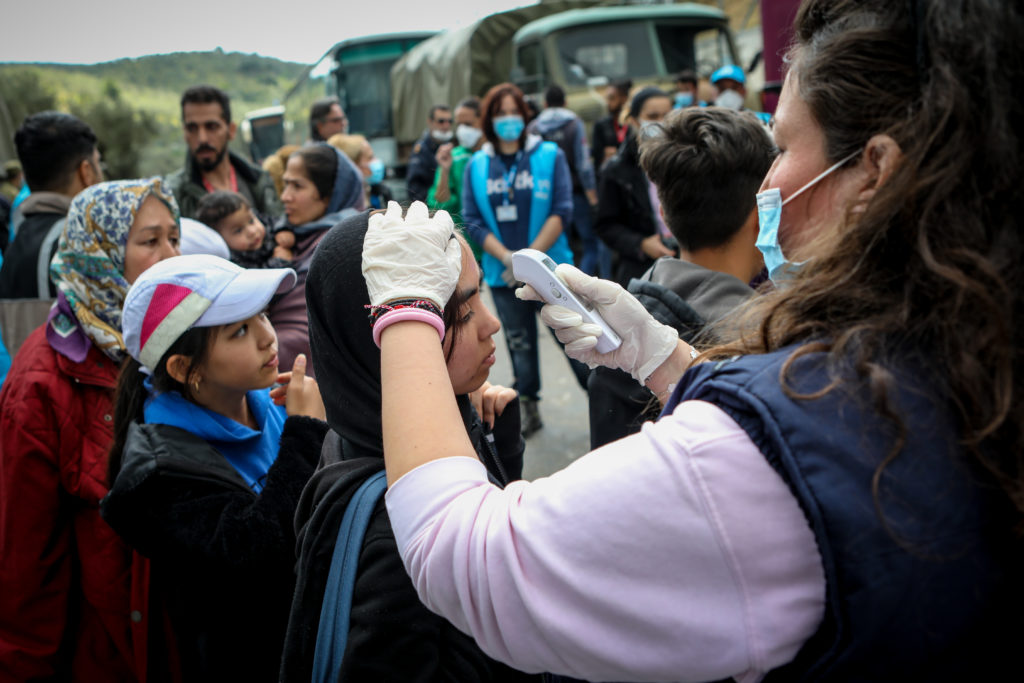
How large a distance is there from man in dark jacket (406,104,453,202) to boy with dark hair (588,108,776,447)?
583cm

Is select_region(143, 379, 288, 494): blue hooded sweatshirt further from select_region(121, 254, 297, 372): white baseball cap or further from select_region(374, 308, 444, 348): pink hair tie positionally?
select_region(374, 308, 444, 348): pink hair tie

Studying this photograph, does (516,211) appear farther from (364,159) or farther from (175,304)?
(175,304)

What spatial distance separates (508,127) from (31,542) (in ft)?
12.7

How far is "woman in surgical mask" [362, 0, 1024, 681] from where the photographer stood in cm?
80

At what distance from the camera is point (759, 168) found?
2217 mm

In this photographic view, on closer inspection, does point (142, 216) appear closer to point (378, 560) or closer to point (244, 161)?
point (378, 560)

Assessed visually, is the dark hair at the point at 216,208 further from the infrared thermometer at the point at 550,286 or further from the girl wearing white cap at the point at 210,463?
the infrared thermometer at the point at 550,286

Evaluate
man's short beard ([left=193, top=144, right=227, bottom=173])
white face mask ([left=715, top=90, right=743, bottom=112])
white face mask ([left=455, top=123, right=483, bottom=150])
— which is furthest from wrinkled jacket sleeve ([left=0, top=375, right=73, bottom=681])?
white face mask ([left=715, top=90, right=743, bottom=112])

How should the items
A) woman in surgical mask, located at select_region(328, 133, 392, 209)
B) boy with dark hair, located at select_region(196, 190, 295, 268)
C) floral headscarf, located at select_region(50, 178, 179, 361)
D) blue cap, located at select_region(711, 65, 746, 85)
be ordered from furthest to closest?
blue cap, located at select_region(711, 65, 746, 85) → woman in surgical mask, located at select_region(328, 133, 392, 209) → boy with dark hair, located at select_region(196, 190, 295, 268) → floral headscarf, located at select_region(50, 178, 179, 361)

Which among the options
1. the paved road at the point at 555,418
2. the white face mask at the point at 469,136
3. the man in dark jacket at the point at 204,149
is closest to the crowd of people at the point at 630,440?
the man in dark jacket at the point at 204,149

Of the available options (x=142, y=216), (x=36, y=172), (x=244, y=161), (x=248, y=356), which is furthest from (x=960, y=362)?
(x=244, y=161)

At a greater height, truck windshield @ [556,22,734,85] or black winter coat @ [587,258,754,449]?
truck windshield @ [556,22,734,85]

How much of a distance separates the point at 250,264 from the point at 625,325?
2578 mm

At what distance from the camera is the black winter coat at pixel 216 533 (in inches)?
69.7
